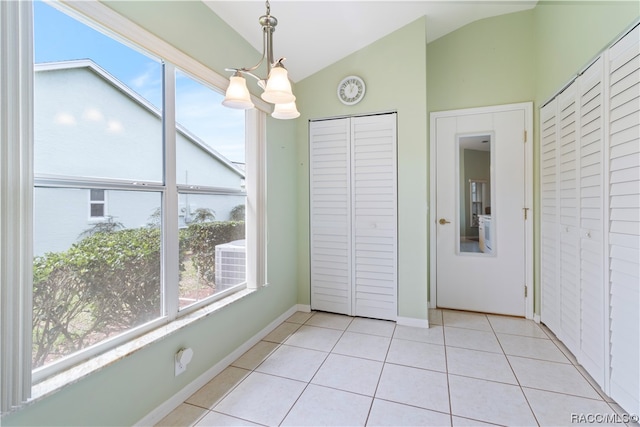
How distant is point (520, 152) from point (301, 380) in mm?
2929

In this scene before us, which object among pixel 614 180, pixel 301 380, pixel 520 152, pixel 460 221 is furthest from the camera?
pixel 460 221

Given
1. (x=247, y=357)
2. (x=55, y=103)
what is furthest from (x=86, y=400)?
(x=55, y=103)

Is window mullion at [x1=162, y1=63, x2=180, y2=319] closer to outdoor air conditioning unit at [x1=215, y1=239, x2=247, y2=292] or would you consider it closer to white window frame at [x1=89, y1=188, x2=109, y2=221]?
white window frame at [x1=89, y1=188, x2=109, y2=221]

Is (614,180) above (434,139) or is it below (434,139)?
below

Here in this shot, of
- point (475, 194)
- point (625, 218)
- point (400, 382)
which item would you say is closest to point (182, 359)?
point (400, 382)

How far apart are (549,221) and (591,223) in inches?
29.2

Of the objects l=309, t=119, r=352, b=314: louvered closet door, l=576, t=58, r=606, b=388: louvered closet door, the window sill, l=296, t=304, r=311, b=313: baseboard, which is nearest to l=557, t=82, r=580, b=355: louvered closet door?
l=576, t=58, r=606, b=388: louvered closet door

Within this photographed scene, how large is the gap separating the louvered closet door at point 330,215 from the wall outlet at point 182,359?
5.26ft

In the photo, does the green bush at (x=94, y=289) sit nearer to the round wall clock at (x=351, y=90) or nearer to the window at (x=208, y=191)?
the window at (x=208, y=191)

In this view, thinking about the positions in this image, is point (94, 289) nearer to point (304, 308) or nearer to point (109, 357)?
point (109, 357)

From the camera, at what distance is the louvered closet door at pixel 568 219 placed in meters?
2.06

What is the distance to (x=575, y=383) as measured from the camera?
6.06 ft

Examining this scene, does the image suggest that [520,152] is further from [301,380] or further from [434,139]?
[301,380]

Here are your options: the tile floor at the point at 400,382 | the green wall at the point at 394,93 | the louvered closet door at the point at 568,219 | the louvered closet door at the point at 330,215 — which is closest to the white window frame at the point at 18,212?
the green wall at the point at 394,93
